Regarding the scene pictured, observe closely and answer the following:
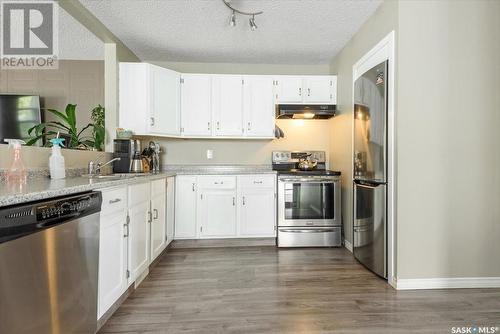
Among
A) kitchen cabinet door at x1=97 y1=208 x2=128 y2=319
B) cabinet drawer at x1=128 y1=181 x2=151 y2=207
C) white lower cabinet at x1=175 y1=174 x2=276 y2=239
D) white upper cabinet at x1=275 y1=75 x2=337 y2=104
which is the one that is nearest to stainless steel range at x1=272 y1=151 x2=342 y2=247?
white lower cabinet at x1=175 y1=174 x2=276 y2=239

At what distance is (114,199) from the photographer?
173cm

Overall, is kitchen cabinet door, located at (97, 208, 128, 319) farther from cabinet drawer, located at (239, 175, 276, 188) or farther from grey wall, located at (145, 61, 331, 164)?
grey wall, located at (145, 61, 331, 164)

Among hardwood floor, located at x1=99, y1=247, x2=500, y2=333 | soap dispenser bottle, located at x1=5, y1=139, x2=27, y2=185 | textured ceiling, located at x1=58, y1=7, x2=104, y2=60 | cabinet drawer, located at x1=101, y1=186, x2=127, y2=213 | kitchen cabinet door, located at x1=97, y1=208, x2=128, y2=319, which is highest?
textured ceiling, located at x1=58, y1=7, x2=104, y2=60

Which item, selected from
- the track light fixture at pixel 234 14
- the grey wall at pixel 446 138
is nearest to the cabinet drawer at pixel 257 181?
the grey wall at pixel 446 138

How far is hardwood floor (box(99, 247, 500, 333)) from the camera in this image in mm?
1705

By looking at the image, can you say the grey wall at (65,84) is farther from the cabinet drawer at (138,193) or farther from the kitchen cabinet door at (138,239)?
the kitchen cabinet door at (138,239)

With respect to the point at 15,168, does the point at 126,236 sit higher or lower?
lower

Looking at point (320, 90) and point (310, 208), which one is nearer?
point (310, 208)

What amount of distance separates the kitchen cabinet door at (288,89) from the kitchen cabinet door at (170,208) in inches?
69.4

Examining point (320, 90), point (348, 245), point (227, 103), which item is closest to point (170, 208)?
point (227, 103)

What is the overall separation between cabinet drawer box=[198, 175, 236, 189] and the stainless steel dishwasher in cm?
186

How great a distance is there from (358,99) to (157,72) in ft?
7.71

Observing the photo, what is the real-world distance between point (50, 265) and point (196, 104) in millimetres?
2771

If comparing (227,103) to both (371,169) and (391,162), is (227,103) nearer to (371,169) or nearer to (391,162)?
(371,169)
